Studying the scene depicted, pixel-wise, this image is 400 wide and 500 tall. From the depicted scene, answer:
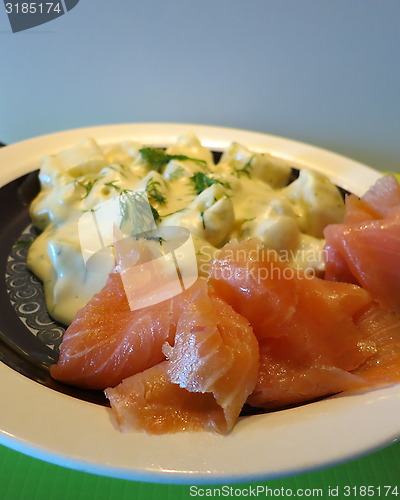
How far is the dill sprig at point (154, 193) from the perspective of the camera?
65.6 inches

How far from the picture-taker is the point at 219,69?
8.85 feet

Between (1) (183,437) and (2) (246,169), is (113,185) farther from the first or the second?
(1) (183,437)

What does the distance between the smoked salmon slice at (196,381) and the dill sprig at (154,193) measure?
0.65 m

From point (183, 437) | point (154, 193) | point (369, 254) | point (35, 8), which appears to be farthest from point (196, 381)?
point (35, 8)

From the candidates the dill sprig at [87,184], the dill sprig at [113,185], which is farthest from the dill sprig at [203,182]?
the dill sprig at [87,184]

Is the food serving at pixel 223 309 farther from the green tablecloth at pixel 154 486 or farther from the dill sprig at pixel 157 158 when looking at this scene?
the green tablecloth at pixel 154 486

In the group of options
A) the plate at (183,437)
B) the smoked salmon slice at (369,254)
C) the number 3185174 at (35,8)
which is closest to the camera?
the plate at (183,437)

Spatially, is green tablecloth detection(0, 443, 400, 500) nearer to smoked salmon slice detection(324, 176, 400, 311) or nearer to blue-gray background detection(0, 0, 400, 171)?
smoked salmon slice detection(324, 176, 400, 311)

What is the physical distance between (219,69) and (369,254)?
69.1 inches

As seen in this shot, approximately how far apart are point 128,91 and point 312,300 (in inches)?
83.8

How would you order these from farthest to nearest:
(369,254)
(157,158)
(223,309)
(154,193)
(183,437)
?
(157,158)
(154,193)
(369,254)
(223,309)
(183,437)

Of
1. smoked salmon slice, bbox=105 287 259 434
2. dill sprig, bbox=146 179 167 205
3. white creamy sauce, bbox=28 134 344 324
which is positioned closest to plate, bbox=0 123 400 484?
smoked salmon slice, bbox=105 287 259 434

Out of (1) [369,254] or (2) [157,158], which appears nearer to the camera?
(1) [369,254]
